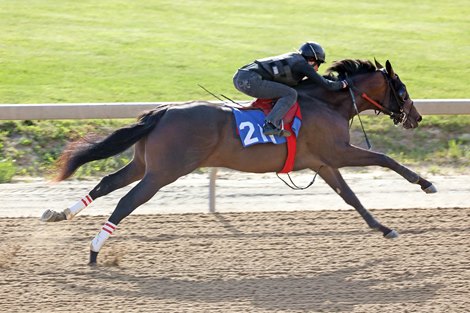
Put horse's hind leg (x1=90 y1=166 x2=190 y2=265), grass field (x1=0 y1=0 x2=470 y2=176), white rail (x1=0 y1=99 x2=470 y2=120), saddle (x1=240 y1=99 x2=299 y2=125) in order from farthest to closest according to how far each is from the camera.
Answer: grass field (x1=0 y1=0 x2=470 y2=176) < white rail (x1=0 y1=99 x2=470 y2=120) < saddle (x1=240 y1=99 x2=299 y2=125) < horse's hind leg (x1=90 y1=166 x2=190 y2=265)

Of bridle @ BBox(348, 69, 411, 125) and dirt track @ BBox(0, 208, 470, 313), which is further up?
bridle @ BBox(348, 69, 411, 125)

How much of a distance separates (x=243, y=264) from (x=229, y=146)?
3.61 feet

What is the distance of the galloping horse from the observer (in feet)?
26.1

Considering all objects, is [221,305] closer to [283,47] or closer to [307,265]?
[307,265]

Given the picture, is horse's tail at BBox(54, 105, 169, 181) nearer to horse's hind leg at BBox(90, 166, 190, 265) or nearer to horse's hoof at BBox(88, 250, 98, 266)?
horse's hind leg at BBox(90, 166, 190, 265)

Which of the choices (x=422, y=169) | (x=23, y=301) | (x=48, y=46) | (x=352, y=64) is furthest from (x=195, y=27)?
(x=23, y=301)

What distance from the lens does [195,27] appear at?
17406 millimetres

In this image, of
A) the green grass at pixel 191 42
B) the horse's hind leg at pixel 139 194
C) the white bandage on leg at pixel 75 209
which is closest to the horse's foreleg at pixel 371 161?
the horse's hind leg at pixel 139 194

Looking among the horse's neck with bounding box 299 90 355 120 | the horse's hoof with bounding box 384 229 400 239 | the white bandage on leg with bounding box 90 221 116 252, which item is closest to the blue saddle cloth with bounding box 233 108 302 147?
the horse's neck with bounding box 299 90 355 120

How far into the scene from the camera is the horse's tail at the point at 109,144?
8.06 metres

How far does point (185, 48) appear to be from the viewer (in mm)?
16062

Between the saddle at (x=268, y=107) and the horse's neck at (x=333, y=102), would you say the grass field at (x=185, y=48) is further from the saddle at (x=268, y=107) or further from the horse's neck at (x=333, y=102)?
the saddle at (x=268, y=107)

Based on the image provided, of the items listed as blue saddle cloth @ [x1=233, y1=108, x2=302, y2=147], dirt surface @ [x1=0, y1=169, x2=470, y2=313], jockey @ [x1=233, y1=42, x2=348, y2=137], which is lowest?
dirt surface @ [x1=0, y1=169, x2=470, y2=313]

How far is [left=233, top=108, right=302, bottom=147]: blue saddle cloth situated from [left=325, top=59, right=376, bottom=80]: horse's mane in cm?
93
